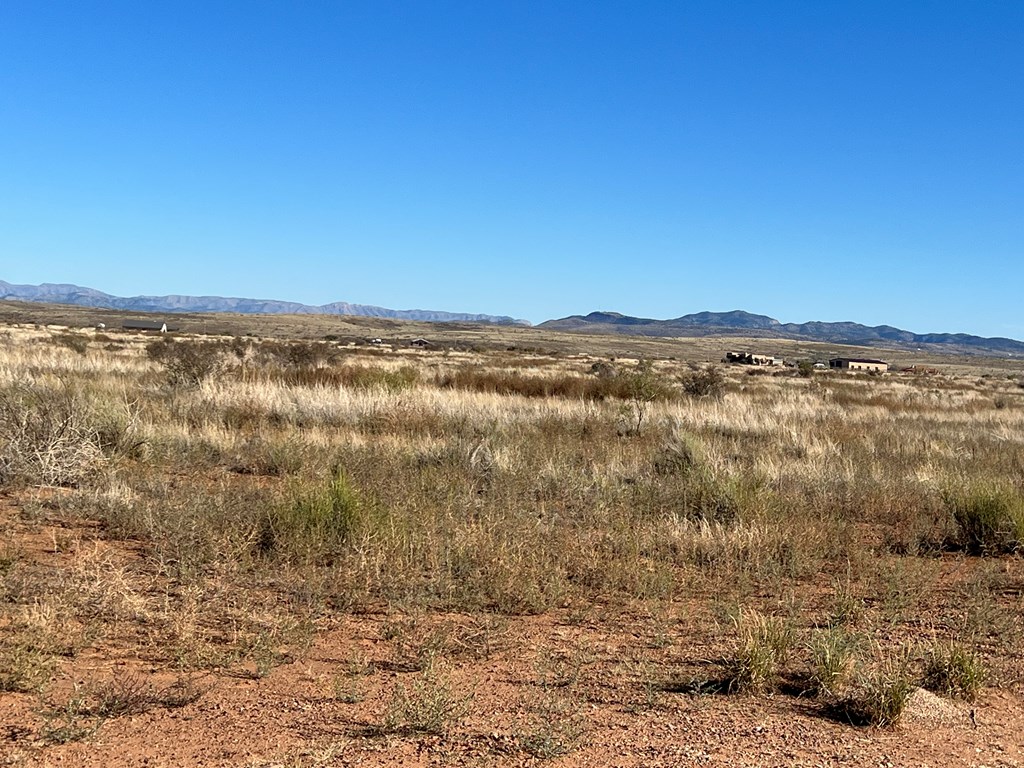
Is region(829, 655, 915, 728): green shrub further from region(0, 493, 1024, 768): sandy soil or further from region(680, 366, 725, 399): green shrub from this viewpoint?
region(680, 366, 725, 399): green shrub

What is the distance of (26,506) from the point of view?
21.9 feet

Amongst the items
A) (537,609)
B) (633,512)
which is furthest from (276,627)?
(633,512)

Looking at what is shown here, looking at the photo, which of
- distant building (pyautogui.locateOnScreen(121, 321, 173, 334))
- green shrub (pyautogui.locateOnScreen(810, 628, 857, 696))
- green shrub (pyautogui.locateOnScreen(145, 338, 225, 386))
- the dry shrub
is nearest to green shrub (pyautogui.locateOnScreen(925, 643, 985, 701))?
green shrub (pyautogui.locateOnScreen(810, 628, 857, 696))

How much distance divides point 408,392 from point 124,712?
1183 centimetres

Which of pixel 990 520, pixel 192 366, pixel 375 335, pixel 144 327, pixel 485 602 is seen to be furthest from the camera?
pixel 375 335

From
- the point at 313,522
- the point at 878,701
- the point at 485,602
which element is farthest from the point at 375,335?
the point at 878,701

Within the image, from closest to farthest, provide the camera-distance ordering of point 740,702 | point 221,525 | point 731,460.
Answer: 1. point 740,702
2. point 221,525
3. point 731,460

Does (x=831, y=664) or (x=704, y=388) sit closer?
(x=831, y=664)

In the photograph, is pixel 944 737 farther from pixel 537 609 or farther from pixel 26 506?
pixel 26 506

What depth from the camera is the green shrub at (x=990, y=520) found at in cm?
698

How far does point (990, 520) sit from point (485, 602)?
4835mm

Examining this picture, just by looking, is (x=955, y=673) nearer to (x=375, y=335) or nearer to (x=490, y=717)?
(x=490, y=717)

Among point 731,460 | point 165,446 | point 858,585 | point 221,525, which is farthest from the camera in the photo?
point 731,460

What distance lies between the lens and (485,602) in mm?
5145
